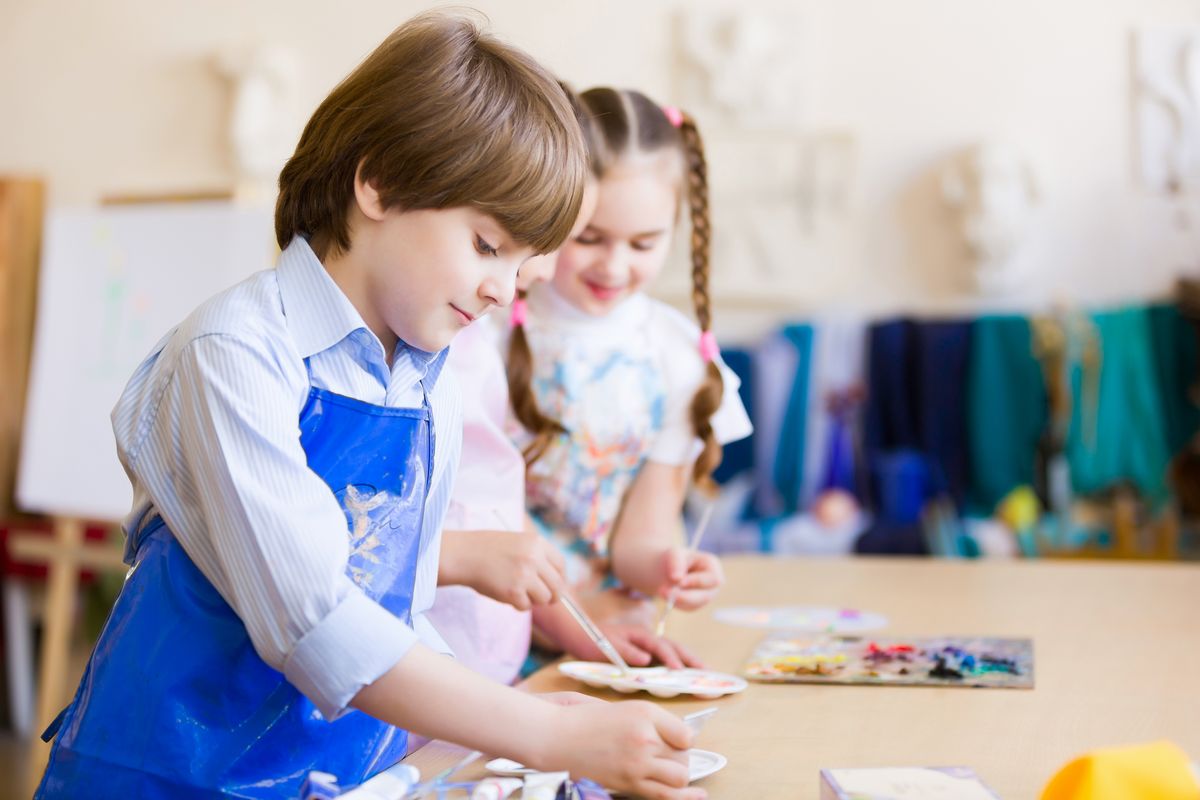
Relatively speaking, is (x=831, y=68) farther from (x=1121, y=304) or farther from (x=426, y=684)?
(x=426, y=684)

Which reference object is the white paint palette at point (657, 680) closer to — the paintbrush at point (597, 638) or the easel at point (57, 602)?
the paintbrush at point (597, 638)

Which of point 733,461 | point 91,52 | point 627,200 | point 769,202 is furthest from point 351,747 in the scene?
point 91,52

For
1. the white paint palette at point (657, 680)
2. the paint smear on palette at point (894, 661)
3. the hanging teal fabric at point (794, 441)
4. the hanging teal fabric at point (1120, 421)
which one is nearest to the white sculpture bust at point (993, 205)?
the hanging teal fabric at point (1120, 421)

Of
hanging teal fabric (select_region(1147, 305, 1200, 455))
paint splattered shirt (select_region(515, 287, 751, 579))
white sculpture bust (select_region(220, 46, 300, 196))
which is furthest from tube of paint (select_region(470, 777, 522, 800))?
white sculpture bust (select_region(220, 46, 300, 196))

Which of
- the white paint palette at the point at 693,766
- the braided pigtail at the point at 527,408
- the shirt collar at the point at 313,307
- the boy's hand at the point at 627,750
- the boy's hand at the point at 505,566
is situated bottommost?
the white paint palette at the point at 693,766

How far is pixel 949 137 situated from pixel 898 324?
55 centimetres

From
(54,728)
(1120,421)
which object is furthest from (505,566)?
(1120,421)

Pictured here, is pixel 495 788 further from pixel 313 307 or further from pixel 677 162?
pixel 677 162

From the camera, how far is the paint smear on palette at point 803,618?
1.26 meters

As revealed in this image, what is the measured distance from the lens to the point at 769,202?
3504mm

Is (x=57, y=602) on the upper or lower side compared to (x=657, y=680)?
lower

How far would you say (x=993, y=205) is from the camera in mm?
3217

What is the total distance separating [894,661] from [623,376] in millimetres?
446

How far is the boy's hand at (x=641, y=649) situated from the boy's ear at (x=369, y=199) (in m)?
0.49
